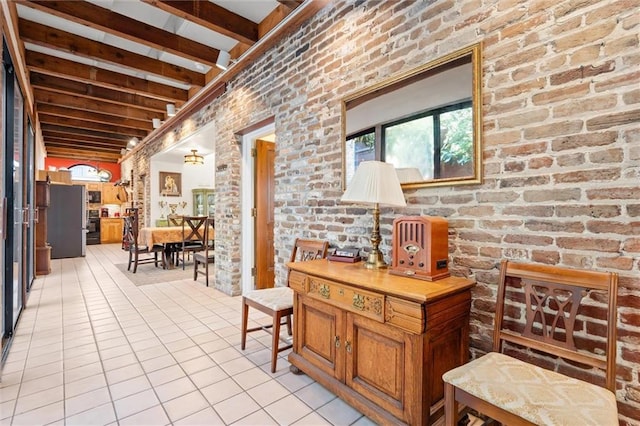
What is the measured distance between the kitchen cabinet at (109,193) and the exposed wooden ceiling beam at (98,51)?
8.40 meters

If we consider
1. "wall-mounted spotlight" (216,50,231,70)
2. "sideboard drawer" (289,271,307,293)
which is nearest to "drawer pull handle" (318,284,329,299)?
"sideboard drawer" (289,271,307,293)

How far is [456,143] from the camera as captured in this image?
1.87 metres

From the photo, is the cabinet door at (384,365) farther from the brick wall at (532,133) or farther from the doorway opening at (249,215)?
the doorway opening at (249,215)

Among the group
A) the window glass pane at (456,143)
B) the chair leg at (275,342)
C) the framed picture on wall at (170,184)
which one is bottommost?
the chair leg at (275,342)

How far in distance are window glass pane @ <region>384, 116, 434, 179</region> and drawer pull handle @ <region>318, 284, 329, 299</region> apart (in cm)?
94

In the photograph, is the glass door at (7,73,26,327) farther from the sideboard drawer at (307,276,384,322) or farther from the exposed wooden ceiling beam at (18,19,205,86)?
the sideboard drawer at (307,276,384,322)

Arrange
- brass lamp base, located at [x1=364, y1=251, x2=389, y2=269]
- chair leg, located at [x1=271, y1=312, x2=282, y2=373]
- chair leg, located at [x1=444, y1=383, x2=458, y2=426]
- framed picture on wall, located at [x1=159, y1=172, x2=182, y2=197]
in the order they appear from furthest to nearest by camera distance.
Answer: framed picture on wall, located at [x1=159, y1=172, x2=182, y2=197], chair leg, located at [x1=271, y1=312, x2=282, y2=373], brass lamp base, located at [x1=364, y1=251, x2=389, y2=269], chair leg, located at [x1=444, y1=383, x2=458, y2=426]

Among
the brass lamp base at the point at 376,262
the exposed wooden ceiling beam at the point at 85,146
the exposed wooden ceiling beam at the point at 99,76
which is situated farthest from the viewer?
the exposed wooden ceiling beam at the point at 85,146

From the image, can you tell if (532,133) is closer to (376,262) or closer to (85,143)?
(376,262)

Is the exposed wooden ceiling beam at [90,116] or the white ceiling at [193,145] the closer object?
the white ceiling at [193,145]

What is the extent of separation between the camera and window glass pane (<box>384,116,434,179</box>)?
201 cm

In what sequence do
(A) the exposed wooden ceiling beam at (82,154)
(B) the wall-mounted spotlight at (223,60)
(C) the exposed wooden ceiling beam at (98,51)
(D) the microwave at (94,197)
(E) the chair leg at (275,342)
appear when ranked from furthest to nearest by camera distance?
(D) the microwave at (94,197) → (A) the exposed wooden ceiling beam at (82,154) → (B) the wall-mounted spotlight at (223,60) → (C) the exposed wooden ceiling beam at (98,51) → (E) the chair leg at (275,342)

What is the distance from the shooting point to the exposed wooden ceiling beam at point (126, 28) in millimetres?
2844

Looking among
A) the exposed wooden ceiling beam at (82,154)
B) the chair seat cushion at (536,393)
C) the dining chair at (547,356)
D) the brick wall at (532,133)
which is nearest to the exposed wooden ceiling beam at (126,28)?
the brick wall at (532,133)
